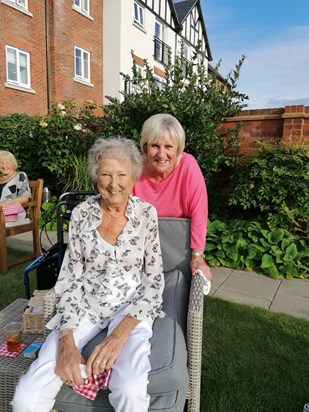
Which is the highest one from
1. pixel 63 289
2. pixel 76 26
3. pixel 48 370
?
pixel 76 26

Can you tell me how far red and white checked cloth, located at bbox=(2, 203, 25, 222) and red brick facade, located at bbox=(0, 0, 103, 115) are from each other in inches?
344

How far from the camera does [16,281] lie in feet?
11.5

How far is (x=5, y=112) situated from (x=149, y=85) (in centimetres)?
869

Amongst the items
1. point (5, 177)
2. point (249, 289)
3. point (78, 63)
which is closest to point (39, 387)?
point (249, 289)

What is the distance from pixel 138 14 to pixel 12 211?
52.7 ft

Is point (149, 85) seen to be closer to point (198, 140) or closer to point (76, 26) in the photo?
point (198, 140)

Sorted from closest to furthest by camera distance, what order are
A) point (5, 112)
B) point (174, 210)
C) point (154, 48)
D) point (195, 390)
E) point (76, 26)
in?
point (195, 390) < point (174, 210) < point (5, 112) < point (76, 26) < point (154, 48)

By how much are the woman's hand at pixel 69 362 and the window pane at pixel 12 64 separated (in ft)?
40.9

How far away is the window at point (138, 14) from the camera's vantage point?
16.3 metres

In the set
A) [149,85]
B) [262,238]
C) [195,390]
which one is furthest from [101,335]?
[149,85]

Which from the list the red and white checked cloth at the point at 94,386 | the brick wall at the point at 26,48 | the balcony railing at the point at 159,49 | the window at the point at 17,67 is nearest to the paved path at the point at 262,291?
the red and white checked cloth at the point at 94,386

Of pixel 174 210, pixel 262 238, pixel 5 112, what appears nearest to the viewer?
pixel 174 210

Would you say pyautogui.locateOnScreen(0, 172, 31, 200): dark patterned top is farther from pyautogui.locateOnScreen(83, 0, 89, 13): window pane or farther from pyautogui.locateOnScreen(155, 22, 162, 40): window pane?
pyautogui.locateOnScreen(155, 22, 162, 40): window pane

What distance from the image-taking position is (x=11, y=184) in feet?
13.2
